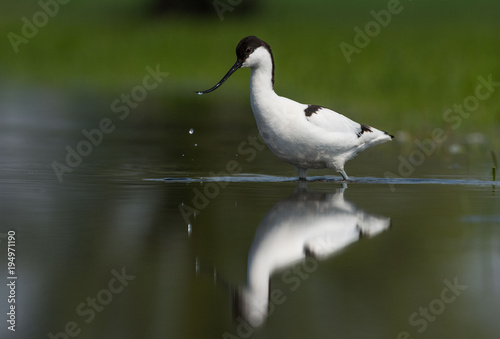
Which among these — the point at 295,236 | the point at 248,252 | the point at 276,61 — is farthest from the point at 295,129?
the point at 276,61

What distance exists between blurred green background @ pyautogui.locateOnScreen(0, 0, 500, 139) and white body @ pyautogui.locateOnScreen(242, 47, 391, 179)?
565 centimetres

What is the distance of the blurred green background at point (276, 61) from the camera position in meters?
21.3

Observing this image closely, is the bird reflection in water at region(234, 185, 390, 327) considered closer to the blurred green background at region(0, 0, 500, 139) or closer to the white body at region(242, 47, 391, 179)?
the white body at region(242, 47, 391, 179)

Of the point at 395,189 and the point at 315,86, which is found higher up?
the point at 315,86

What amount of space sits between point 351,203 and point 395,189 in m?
1.15

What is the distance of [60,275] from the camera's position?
5.95 metres

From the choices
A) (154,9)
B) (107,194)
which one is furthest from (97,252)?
(154,9)

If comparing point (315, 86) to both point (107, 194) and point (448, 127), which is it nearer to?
point (448, 127)

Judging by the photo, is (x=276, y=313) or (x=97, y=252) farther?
(x=97, y=252)

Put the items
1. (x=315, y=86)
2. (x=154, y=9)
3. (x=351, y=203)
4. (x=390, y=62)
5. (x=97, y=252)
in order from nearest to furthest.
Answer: (x=97, y=252) < (x=351, y=203) < (x=315, y=86) < (x=390, y=62) < (x=154, y=9)

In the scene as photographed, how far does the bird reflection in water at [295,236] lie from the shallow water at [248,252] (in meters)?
0.01

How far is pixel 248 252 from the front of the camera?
6.62m

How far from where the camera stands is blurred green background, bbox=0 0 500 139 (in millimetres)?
21328

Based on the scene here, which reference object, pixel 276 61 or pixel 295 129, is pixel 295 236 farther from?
pixel 276 61
